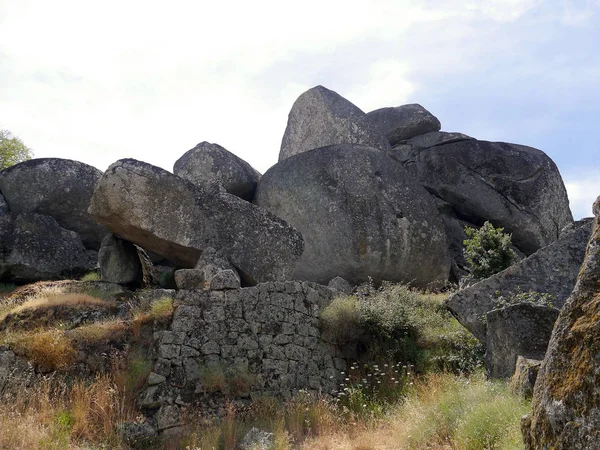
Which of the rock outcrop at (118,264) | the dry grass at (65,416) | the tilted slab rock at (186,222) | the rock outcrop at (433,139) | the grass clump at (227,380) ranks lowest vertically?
the dry grass at (65,416)

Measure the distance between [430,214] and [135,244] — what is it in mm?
8322

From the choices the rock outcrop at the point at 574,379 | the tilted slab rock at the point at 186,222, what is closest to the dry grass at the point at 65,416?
the tilted slab rock at the point at 186,222

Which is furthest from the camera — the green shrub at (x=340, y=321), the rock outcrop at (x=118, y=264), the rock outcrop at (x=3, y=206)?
the rock outcrop at (x=3, y=206)

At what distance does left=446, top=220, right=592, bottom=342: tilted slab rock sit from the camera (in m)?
9.57

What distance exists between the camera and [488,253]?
1414cm

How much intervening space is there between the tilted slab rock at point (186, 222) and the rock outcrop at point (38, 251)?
305 centimetres

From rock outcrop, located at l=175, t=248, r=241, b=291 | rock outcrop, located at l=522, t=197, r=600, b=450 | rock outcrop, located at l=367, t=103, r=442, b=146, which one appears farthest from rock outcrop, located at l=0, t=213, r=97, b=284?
rock outcrop, located at l=522, t=197, r=600, b=450

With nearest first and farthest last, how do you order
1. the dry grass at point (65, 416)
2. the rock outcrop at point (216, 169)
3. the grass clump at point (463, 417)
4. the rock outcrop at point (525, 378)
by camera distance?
the grass clump at point (463, 417) < the rock outcrop at point (525, 378) < the dry grass at point (65, 416) < the rock outcrop at point (216, 169)

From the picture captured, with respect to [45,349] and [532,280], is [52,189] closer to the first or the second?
[45,349]

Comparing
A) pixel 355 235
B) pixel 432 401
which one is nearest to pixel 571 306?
pixel 432 401

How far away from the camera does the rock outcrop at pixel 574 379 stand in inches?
119

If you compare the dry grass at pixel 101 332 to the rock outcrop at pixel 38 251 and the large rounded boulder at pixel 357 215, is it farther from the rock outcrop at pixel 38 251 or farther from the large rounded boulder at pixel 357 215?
the large rounded boulder at pixel 357 215

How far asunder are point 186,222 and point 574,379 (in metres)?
11.5

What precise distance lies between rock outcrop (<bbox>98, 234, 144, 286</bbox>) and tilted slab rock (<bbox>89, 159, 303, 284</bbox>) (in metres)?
0.46
